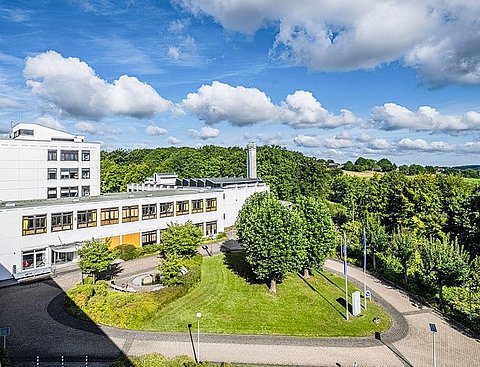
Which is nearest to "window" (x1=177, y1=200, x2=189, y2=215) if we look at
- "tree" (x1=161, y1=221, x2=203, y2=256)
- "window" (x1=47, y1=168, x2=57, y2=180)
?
"tree" (x1=161, y1=221, x2=203, y2=256)

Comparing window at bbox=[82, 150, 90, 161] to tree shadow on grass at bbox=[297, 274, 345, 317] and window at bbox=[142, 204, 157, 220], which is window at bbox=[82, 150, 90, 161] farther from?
tree shadow on grass at bbox=[297, 274, 345, 317]

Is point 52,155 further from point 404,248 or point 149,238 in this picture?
point 404,248

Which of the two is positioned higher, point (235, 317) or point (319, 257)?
point (319, 257)

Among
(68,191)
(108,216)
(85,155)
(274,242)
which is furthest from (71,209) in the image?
(274,242)

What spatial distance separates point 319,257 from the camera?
3022 centimetres

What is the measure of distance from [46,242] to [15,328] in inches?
518

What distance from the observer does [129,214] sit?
130 ft

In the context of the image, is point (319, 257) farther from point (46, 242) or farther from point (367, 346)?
point (46, 242)

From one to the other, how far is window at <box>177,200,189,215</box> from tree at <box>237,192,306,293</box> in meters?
16.7

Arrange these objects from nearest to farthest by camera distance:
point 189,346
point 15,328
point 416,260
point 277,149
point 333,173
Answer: point 189,346 < point 15,328 < point 416,260 < point 277,149 < point 333,173

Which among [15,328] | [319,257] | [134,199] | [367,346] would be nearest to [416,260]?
[319,257]

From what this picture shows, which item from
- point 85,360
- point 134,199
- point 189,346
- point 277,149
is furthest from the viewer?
point 277,149

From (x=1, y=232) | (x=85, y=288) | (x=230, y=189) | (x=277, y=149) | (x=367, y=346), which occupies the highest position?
(x=277, y=149)

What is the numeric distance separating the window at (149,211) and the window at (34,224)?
34.0 feet
